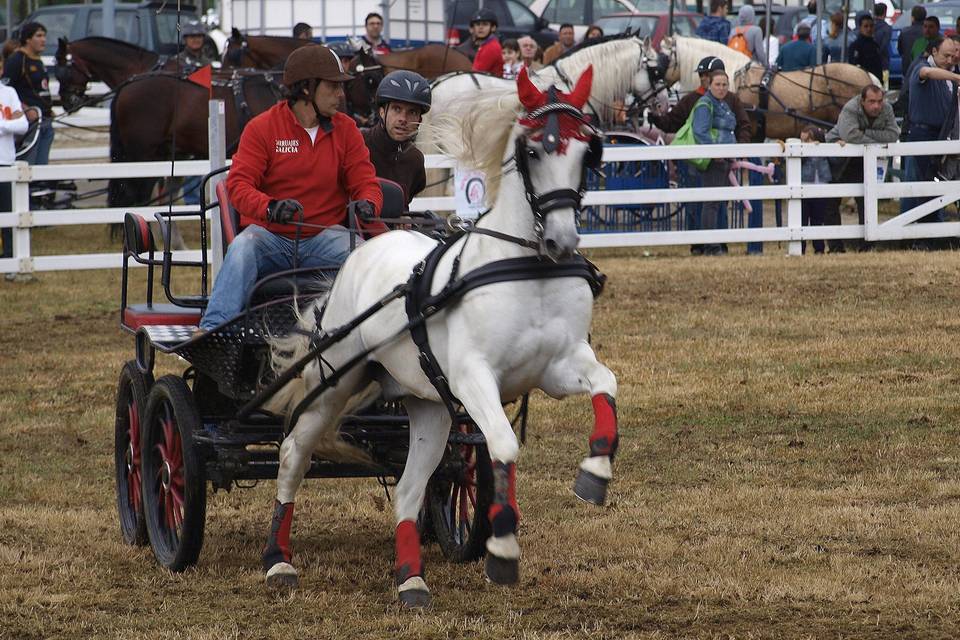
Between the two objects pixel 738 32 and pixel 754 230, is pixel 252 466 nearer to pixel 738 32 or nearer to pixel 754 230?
pixel 754 230

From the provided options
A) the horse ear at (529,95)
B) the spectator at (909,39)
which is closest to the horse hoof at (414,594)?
the horse ear at (529,95)

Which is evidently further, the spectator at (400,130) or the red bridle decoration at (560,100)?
the spectator at (400,130)

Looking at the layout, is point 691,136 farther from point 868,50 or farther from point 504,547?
point 504,547

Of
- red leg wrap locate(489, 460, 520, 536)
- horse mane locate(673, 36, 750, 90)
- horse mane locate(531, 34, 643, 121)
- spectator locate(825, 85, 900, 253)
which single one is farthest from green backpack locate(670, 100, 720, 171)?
red leg wrap locate(489, 460, 520, 536)

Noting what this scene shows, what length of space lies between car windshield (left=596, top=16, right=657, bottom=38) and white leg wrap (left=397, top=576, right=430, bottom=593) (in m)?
20.0

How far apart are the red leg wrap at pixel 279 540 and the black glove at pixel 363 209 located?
116 centimetres

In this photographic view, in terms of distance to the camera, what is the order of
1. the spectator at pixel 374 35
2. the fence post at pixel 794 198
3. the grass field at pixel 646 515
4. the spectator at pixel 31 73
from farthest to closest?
the spectator at pixel 374 35
the spectator at pixel 31 73
the fence post at pixel 794 198
the grass field at pixel 646 515

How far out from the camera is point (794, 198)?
1602 cm

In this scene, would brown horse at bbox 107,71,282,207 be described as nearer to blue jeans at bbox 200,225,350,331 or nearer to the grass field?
the grass field

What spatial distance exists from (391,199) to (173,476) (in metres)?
1.51

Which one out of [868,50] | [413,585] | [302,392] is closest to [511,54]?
[868,50]

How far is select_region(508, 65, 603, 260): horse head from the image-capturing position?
471cm

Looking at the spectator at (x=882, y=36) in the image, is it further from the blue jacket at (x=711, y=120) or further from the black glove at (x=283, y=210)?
the black glove at (x=283, y=210)

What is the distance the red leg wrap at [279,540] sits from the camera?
5.81m
